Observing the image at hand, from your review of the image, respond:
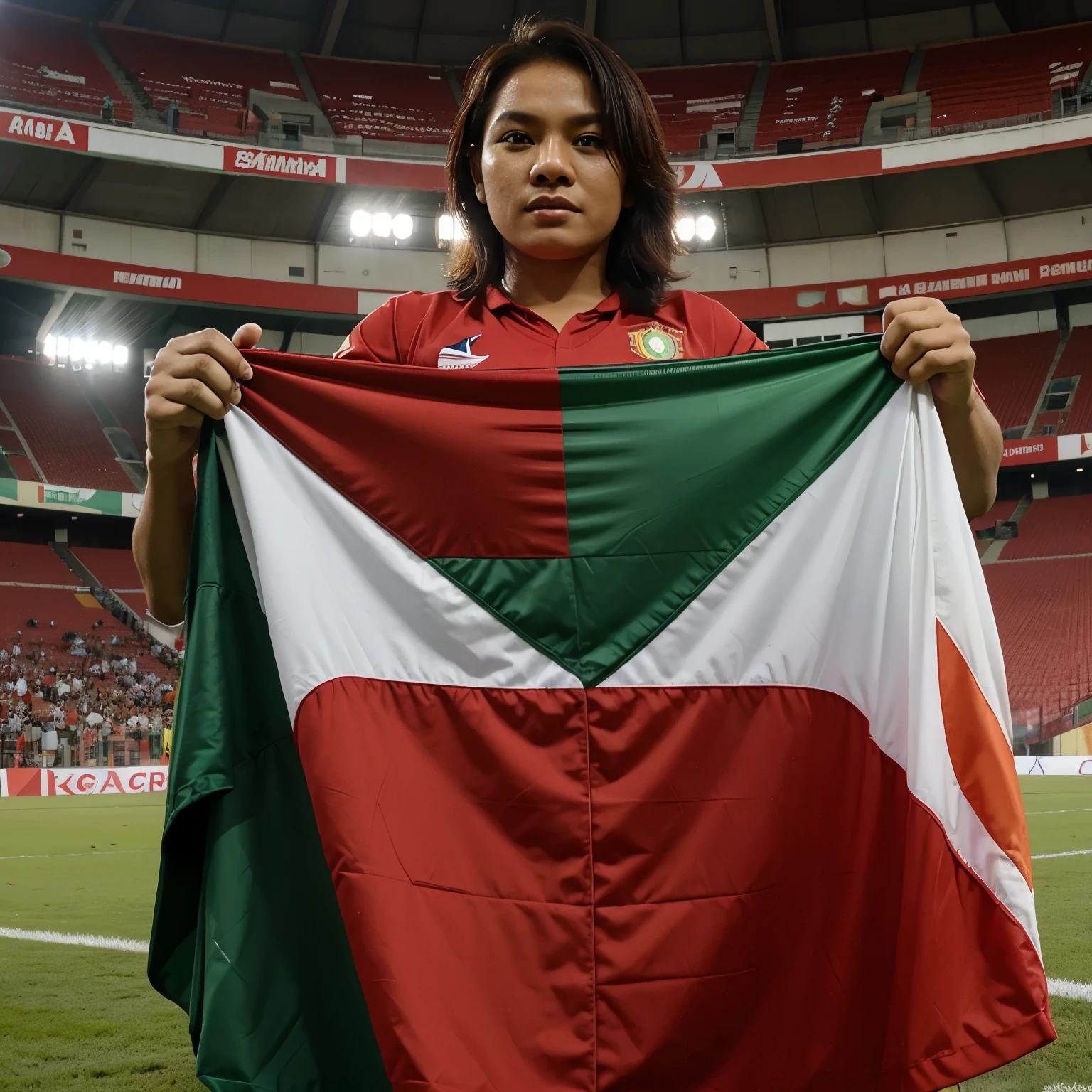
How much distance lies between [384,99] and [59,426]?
9.91 meters

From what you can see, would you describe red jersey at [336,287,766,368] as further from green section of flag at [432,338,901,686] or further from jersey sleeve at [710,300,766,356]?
green section of flag at [432,338,901,686]

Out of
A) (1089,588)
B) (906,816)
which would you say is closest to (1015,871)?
(906,816)

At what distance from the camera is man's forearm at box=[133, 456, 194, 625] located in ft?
5.97

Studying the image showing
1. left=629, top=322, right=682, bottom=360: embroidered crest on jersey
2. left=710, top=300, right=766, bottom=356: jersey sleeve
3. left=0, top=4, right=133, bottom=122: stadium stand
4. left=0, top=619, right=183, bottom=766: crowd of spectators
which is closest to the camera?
left=629, top=322, right=682, bottom=360: embroidered crest on jersey

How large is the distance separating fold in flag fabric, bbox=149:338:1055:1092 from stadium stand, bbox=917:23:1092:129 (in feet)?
72.8

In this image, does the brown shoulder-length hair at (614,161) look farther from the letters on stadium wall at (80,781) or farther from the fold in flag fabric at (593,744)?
the letters on stadium wall at (80,781)

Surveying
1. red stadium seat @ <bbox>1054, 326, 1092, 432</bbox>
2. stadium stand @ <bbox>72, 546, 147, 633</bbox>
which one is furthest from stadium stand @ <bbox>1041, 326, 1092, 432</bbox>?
stadium stand @ <bbox>72, 546, 147, 633</bbox>

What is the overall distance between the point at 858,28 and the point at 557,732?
25.7 m

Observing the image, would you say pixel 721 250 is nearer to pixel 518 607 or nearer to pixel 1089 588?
pixel 1089 588

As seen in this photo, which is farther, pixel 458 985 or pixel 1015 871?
pixel 1015 871

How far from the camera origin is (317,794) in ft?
5.28

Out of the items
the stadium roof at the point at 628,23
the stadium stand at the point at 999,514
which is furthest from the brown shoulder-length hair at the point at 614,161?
the stadium roof at the point at 628,23

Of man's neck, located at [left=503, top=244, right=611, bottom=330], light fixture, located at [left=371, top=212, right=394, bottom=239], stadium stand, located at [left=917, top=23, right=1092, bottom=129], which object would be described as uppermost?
stadium stand, located at [left=917, top=23, right=1092, bottom=129]

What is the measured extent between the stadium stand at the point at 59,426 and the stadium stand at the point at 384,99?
8.13 meters
